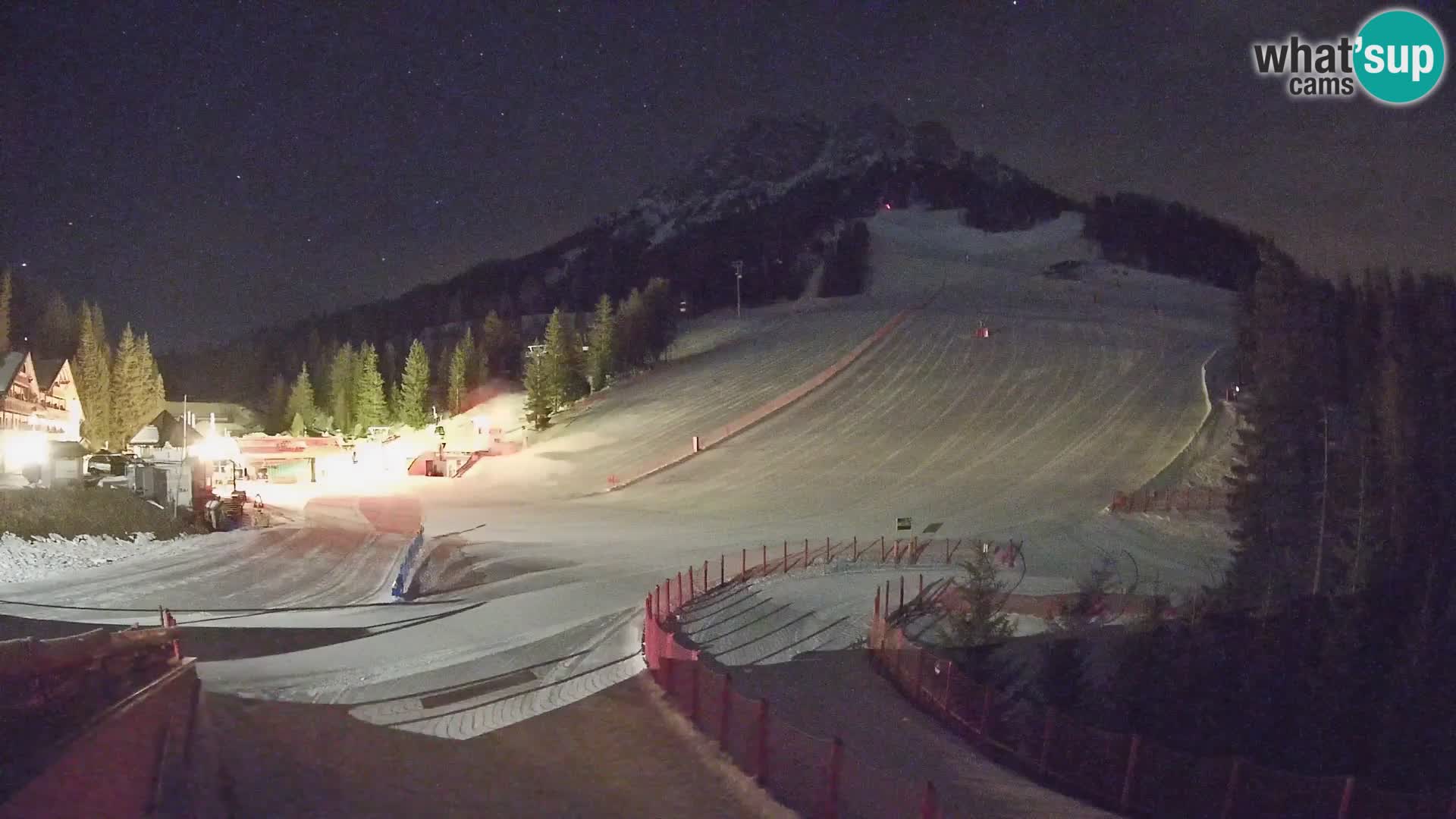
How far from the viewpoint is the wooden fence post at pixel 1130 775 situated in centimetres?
1112

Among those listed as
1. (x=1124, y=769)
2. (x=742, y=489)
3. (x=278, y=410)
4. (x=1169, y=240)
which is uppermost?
(x=1169, y=240)

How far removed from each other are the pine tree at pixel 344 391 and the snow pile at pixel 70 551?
237ft

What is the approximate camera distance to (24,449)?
3841cm

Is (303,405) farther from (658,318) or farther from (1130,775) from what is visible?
(1130,775)

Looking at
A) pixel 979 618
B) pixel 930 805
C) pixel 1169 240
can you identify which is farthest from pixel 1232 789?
pixel 1169 240

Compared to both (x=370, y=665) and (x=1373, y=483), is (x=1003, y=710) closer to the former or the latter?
(x=370, y=665)

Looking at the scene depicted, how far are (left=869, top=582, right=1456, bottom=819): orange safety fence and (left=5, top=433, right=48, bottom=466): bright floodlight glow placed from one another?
107ft

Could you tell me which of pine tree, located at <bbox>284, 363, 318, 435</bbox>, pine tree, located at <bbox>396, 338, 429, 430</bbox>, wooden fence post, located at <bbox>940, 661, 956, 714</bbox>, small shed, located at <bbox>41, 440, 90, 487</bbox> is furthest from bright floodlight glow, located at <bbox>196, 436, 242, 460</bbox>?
pine tree, located at <bbox>284, 363, 318, 435</bbox>

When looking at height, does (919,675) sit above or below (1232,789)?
below

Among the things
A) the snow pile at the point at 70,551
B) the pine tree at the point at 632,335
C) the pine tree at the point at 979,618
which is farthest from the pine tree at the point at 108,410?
the pine tree at the point at 979,618

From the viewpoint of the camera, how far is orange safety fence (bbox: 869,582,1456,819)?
10.1 meters

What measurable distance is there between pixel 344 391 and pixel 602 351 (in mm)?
30869

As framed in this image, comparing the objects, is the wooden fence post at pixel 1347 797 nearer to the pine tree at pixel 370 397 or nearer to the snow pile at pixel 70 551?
the snow pile at pixel 70 551

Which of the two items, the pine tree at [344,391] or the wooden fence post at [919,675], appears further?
the pine tree at [344,391]
